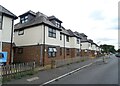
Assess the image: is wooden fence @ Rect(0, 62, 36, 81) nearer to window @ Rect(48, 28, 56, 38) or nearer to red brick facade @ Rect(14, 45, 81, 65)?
red brick facade @ Rect(14, 45, 81, 65)

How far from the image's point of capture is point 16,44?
23297 millimetres

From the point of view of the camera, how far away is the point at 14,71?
11.2 m

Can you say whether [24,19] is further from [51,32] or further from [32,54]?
[32,54]

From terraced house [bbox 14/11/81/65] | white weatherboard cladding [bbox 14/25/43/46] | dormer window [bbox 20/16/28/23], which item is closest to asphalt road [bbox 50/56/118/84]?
terraced house [bbox 14/11/81/65]

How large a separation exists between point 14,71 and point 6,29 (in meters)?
5.87

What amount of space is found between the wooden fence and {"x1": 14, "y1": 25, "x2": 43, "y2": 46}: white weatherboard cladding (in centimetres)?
700

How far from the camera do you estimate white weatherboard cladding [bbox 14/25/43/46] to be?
784 inches

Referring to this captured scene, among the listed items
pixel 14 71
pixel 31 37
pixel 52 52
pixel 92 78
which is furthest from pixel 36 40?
pixel 92 78

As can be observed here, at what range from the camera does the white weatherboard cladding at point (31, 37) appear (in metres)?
19.9

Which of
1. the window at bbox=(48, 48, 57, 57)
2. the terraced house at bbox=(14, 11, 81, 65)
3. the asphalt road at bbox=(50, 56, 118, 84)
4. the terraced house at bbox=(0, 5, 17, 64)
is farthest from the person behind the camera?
the window at bbox=(48, 48, 57, 57)

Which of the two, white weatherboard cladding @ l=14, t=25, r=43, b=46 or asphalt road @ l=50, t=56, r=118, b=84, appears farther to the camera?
white weatherboard cladding @ l=14, t=25, r=43, b=46

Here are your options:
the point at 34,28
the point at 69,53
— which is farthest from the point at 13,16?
the point at 69,53

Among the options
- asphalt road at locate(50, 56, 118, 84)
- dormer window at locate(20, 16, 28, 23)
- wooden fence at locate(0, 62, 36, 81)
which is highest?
dormer window at locate(20, 16, 28, 23)

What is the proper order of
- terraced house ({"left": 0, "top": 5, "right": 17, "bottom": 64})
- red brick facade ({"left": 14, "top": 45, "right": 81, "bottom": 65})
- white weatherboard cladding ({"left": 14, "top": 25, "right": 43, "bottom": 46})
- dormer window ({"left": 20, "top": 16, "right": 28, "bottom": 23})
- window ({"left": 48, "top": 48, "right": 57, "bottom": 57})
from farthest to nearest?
dormer window ({"left": 20, "top": 16, "right": 28, "bottom": 23}), window ({"left": 48, "top": 48, "right": 57, "bottom": 57}), white weatherboard cladding ({"left": 14, "top": 25, "right": 43, "bottom": 46}), red brick facade ({"left": 14, "top": 45, "right": 81, "bottom": 65}), terraced house ({"left": 0, "top": 5, "right": 17, "bottom": 64})
